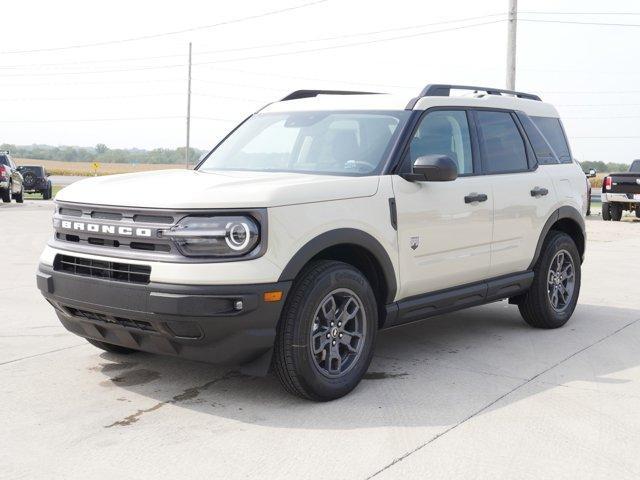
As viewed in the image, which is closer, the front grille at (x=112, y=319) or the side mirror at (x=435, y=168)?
the front grille at (x=112, y=319)

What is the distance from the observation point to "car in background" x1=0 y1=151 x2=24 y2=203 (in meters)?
24.9

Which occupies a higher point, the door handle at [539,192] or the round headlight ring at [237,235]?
the door handle at [539,192]

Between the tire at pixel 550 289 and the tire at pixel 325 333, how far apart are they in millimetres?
2292

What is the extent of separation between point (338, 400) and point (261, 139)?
2199 millimetres

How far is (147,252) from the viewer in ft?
14.6

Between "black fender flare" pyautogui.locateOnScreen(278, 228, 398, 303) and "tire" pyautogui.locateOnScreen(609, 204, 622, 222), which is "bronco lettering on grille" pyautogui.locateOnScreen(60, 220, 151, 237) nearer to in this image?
"black fender flare" pyautogui.locateOnScreen(278, 228, 398, 303)

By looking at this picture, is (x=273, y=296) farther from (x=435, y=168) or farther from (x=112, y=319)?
(x=435, y=168)

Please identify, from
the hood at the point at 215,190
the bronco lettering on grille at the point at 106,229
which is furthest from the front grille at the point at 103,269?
the hood at the point at 215,190

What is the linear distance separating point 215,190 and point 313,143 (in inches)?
54.4

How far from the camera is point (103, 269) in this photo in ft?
15.1

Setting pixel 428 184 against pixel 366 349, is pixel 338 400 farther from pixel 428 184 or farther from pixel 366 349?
pixel 428 184

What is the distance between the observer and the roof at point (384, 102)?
5629 millimetres

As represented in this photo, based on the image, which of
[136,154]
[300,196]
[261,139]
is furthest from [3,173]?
[136,154]

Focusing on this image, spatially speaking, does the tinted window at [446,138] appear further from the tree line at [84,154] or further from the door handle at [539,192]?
the tree line at [84,154]
